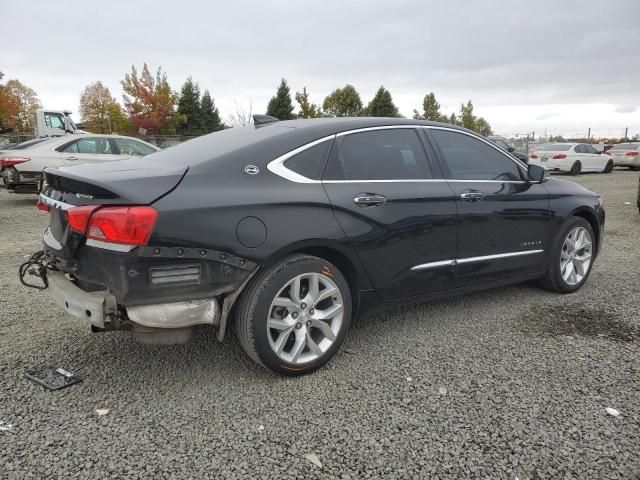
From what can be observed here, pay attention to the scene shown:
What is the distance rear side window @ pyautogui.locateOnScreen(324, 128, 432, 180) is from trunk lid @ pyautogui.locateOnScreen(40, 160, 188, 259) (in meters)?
0.96

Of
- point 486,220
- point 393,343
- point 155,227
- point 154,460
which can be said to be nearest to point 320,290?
point 393,343

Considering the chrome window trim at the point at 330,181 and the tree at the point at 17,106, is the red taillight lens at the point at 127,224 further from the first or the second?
the tree at the point at 17,106

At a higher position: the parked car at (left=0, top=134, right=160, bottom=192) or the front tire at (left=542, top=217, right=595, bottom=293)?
the parked car at (left=0, top=134, right=160, bottom=192)

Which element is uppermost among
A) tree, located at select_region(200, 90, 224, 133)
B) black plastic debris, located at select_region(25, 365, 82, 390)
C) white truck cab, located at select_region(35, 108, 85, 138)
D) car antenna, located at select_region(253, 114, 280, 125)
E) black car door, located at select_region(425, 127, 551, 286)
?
tree, located at select_region(200, 90, 224, 133)

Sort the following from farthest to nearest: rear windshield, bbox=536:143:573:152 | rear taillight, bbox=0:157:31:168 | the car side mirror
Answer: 1. rear windshield, bbox=536:143:573:152
2. rear taillight, bbox=0:157:31:168
3. the car side mirror

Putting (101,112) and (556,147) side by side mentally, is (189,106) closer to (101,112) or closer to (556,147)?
(101,112)

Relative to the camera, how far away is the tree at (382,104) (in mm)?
43500

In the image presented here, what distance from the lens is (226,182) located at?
2.76 metres

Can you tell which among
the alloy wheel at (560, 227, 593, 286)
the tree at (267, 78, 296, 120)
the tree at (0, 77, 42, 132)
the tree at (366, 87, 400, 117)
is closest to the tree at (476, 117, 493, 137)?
the tree at (366, 87, 400, 117)

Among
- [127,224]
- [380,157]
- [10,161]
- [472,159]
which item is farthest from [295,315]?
[10,161]

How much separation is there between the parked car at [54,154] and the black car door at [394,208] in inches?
319

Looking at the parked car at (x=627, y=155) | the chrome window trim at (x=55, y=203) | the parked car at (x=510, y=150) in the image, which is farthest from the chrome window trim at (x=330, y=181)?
the parked car at (x=627, y=155)

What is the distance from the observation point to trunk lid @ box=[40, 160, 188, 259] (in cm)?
253

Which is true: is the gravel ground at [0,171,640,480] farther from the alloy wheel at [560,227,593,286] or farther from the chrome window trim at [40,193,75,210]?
the chrome window trim at [40,193,75,210]
